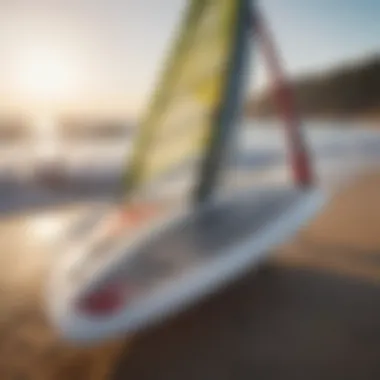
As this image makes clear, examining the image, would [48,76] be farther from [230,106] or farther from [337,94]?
[337,94]

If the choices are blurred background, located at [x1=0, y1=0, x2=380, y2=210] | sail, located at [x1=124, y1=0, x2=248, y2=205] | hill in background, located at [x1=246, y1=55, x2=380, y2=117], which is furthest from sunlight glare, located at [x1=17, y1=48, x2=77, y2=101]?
hill in background, located at [x1=246, y1=55, x2=380, y2=117]

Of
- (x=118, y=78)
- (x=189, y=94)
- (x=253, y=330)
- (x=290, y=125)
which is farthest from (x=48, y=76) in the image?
(x=253, y=330)

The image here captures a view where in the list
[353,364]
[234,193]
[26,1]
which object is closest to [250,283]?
[234,193]

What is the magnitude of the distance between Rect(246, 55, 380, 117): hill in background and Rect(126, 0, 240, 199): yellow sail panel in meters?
0.19

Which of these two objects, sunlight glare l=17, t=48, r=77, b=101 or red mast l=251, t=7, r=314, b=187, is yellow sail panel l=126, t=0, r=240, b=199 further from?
sunlight glare l=17, t=48, r=77, b=101

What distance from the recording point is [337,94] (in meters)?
1.21

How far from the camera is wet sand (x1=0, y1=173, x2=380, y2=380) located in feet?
2.18

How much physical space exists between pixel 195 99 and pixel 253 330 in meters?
0.33

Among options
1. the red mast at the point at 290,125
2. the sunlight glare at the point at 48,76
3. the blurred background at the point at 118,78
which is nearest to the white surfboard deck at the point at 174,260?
the red mast at the point at 290,125

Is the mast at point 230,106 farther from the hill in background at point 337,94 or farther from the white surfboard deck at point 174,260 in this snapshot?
the hill in background at point 337,94

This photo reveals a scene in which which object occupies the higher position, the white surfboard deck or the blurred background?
the blurred background

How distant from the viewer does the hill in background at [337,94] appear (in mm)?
1115

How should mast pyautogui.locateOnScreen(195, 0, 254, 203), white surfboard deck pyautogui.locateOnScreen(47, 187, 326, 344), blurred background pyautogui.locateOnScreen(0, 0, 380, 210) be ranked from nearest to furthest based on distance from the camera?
1. white surfboard deck pyautogui.locateOnScreen(47, 187, 326, 344)
2. mast pyautogui.locateOnScreen(195, 0, 254, 203)
3. blurred background pyautogui.locateOnScreen(0, 0, 380, 210)

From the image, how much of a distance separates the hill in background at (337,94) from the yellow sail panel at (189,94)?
0.19 m
